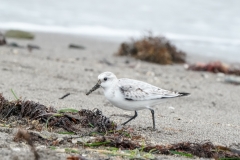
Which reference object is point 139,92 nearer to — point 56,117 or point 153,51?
point 56,117

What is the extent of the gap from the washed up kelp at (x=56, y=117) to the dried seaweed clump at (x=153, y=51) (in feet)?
22.0

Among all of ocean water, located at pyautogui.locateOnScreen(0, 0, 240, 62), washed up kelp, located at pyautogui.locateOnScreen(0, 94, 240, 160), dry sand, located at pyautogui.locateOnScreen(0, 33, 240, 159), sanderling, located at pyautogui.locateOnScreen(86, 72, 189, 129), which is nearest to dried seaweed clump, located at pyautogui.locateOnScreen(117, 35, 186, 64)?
dry sand, located at pyautogui.locateOnScreen(0, 33, 240, 159)

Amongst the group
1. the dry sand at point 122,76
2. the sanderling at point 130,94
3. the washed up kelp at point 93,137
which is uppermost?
the sanderling at point 130,94

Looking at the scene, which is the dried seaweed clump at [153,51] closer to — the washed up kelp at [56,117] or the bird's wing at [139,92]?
the bird's wing at [139,92]

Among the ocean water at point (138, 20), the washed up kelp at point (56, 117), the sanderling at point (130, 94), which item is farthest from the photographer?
the ocean water at point (138, 20)

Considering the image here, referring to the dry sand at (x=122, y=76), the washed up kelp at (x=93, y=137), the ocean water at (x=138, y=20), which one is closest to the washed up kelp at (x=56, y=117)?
the washed up kelp at (x=93, y=137)

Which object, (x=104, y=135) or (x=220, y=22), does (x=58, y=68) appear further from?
(x=220, y=22)

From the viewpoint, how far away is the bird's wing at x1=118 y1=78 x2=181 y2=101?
5074mm

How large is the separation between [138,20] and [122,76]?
37.9 feet

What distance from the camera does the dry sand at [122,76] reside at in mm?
5161

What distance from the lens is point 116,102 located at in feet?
16.6

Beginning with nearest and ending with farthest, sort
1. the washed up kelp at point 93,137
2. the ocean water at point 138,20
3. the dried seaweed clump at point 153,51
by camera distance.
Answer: the washed up kelp at point 93,137
the dried seaweed clump at point 153,51
the ocean water at point 138,20

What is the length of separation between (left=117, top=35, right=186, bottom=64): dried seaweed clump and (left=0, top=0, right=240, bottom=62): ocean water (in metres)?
A: 2.76

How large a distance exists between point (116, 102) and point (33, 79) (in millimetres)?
3015
